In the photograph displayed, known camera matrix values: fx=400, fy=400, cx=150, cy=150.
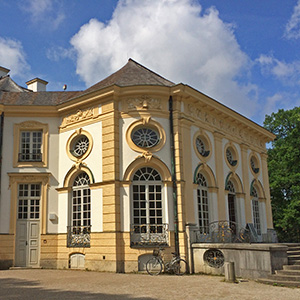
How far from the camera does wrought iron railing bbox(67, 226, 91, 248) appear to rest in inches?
576

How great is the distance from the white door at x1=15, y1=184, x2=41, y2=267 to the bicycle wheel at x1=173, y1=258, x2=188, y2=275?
18.7ft

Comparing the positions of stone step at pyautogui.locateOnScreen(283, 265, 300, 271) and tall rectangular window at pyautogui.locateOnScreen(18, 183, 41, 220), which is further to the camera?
tall rectangular window at pyautogui.locateOnScreen(18, 183, 41, 220)

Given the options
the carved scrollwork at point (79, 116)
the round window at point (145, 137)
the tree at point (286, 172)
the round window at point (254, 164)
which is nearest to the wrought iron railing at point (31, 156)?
the carved scrollwork at point (79, 116)

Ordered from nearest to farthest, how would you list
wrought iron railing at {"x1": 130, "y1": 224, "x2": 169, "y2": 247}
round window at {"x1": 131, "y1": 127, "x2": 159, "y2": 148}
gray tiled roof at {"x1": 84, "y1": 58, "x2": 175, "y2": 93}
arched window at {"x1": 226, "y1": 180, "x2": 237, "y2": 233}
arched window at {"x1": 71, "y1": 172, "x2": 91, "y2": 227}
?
wrought iron railing at {"x1": 130, "y1": 224, "x2": 169, "y2": 247}
round window at {"x1": 131, "y1": 127, "x2": 159, "y2": 148}
arched window at {"x1": 71, "y1": 172, "x2": 91, "y2": 227}
gray tiled roof at {"x1": 84, "y1": 58, "x2": 175, "y2": 93}
arched window at {"x1": 226, "y1": 180, "x2": 237, "y2": 233}

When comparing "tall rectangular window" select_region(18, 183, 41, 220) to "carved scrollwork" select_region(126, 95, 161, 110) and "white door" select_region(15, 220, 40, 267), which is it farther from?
"carved scrollwork" select_region(126, 95, 161, 110)

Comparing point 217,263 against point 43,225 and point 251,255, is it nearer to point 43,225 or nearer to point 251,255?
point 251,255

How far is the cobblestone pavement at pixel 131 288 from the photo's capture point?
881 cm

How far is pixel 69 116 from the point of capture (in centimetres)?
1638

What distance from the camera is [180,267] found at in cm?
1344

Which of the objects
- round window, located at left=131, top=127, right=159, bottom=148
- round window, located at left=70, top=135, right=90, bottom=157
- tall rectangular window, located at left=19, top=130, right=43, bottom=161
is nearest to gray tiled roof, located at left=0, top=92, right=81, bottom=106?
tall rectangular window, located at left=19, top=130, right=43, bottom=161

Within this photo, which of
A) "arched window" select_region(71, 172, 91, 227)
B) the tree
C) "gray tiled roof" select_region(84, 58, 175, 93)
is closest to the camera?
"arched window" select_region(71, 172, 91, 227)

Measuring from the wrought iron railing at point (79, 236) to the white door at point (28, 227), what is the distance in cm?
144

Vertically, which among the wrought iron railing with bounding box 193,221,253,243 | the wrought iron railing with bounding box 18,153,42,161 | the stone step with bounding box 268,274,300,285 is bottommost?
the stone step with bounding box 268,274,300,285

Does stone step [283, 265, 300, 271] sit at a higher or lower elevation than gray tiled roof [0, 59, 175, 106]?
lower
